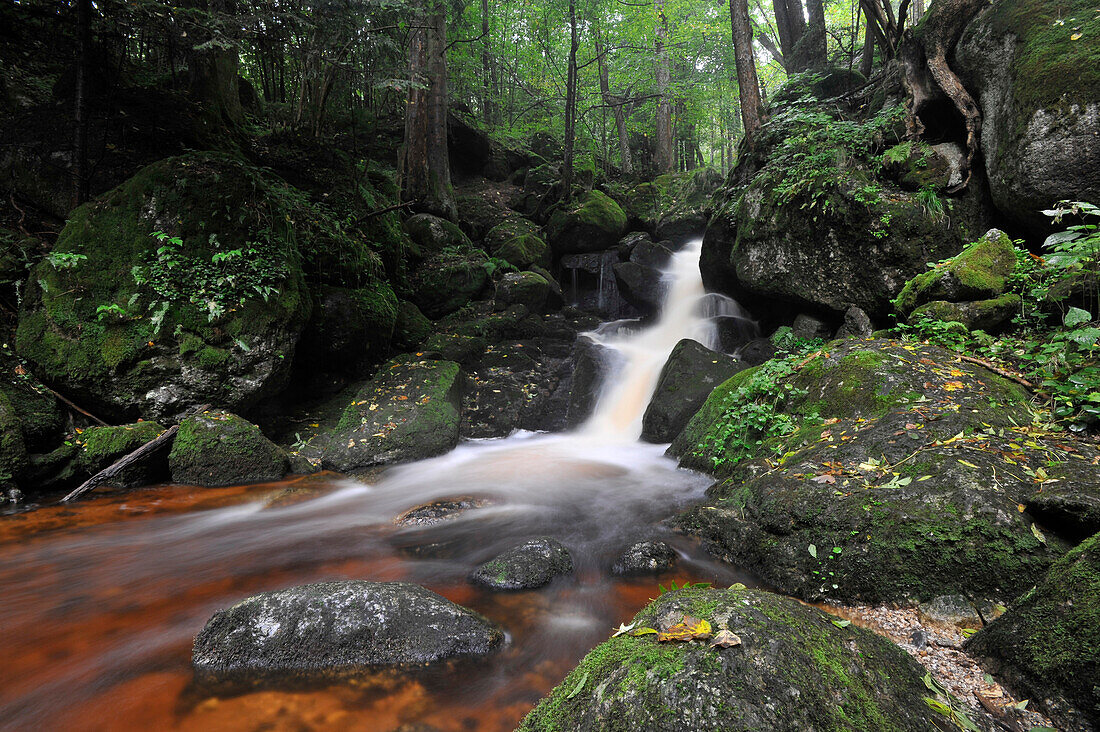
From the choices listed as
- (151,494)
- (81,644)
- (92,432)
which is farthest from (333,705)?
(92,432)

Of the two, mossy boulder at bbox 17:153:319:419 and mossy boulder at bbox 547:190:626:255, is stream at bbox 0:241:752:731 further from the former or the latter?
mossy boulder at bbox 547:190:626:255

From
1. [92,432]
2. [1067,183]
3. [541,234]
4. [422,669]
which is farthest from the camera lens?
[541,234]

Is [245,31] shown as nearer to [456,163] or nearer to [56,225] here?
[56,225]

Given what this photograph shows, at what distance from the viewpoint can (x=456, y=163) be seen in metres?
17.3

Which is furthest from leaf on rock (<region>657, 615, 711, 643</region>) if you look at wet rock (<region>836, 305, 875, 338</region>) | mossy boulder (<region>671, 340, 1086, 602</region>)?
wet rock (<region>836, 305, 875, 338</region>)

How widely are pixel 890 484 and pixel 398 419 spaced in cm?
626

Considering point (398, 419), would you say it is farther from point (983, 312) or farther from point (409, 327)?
point (983, 312)

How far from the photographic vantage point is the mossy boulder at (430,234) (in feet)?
39.4

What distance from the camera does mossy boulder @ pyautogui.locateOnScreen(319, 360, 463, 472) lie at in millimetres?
6754

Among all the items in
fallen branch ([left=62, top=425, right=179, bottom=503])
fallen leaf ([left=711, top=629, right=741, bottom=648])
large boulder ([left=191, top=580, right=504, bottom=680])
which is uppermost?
fallen leaf ([left=711, top=629, right=741, bottom=648])

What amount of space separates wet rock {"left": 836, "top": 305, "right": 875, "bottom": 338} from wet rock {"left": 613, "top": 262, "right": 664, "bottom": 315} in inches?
223

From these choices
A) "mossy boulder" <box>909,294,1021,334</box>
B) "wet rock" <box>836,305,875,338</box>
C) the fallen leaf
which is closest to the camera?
the fallen leaf

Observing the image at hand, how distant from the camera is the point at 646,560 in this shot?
12.1 feet

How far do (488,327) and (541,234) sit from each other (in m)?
5.64
